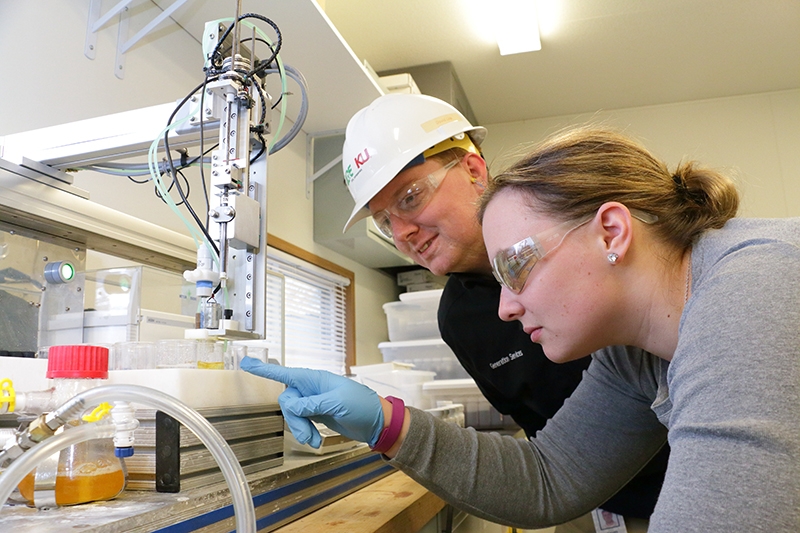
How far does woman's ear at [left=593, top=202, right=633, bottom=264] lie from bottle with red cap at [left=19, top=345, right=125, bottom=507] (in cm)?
66

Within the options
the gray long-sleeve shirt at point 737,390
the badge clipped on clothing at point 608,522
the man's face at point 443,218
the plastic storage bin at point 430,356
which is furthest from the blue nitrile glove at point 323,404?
the plastic storage bin at point 430,356

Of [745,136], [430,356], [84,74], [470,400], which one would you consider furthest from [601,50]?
[84,74]

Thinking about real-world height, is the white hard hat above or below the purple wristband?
above

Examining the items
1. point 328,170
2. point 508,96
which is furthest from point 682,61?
point 328,170

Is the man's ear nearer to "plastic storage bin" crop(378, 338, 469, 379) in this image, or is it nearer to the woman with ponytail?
the woman with ponytail

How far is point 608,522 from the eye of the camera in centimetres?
159

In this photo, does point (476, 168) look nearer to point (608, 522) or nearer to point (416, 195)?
point (416, 195)

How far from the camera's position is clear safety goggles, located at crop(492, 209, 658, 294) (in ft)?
2.66

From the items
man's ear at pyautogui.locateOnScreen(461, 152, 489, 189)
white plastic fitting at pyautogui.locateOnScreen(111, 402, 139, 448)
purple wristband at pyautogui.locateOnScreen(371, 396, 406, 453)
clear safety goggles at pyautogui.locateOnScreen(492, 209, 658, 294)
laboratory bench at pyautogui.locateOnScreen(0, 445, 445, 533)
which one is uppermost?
man's ear at pyautogui.locateOnScreen(461, 152, 489, 189)

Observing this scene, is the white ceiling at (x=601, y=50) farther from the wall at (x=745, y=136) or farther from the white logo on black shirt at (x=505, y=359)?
the white logo on black shirt at (x=505, y=359)

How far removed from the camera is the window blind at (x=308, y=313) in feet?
8.75

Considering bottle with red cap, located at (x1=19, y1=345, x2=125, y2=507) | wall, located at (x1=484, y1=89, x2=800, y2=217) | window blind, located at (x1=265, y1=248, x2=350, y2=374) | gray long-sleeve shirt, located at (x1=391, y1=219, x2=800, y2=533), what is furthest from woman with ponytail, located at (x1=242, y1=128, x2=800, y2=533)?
wall, located at (x1=484, y1=89, x2=800, y2=217)

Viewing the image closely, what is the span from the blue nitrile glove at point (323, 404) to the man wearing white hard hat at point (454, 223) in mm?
593

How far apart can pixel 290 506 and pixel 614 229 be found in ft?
2.17
